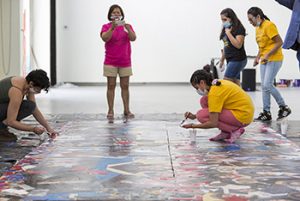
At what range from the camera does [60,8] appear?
42.9 feet

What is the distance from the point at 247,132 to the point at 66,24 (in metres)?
8.83

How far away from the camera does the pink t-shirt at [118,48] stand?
6355 millimetres

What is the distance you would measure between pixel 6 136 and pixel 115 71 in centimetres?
202

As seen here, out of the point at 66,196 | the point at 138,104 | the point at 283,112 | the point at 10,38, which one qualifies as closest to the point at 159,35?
the point at 138,104

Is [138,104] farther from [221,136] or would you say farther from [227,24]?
[221,136]

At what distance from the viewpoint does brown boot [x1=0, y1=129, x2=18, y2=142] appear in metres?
4.55

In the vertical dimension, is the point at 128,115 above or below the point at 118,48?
below

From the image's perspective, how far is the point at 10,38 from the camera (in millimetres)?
8055

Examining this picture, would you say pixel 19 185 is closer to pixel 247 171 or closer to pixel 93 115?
pixel 247 171

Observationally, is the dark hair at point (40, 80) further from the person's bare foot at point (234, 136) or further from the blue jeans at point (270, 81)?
the blue jeans at point (270, 81)

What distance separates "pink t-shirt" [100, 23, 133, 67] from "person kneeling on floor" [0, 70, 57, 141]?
5.89 ft

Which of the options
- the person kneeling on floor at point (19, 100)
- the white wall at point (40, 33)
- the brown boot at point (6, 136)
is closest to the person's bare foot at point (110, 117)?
the person kneeling on floor at point (19, 100)

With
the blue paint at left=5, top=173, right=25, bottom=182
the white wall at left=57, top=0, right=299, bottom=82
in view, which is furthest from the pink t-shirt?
the white wall at left=57, top=0, right=299, bottom=82

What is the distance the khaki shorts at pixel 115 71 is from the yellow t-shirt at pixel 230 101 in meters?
2.06
